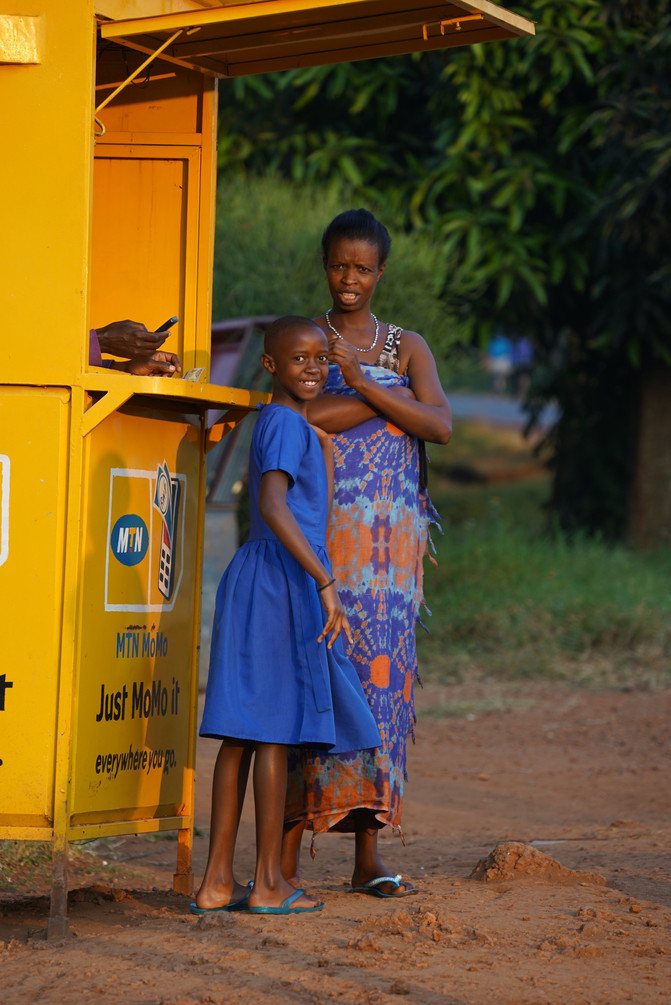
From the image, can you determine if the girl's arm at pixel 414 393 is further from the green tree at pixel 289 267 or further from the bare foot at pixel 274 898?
the green tree at pixel 289 267

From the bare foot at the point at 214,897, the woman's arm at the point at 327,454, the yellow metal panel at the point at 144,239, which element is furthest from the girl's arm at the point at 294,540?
the yellow metal panel at the point at 144,239

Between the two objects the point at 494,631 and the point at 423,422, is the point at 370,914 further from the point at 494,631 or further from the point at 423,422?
the point at 494,631

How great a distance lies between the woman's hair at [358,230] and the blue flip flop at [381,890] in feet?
5.90

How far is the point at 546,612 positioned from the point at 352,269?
6.27 meters

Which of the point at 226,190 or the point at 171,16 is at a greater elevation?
the point at 226,190

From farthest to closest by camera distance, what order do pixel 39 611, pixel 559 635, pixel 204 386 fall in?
pixel 559 635 < pixel 204 386 < pixel 39 611

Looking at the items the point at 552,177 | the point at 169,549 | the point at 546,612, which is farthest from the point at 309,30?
the point at 552,177

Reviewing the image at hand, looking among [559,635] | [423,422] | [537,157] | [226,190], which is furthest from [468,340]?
[423,422]

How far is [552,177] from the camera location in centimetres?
1048

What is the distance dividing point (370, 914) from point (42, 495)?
55.0 inches

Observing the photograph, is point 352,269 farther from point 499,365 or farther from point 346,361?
point 499,365

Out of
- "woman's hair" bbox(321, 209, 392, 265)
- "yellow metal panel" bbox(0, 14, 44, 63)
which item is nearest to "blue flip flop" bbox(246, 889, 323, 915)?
"woman's hair" bbox(321, 209, 392, 265)

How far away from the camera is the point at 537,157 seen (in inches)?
418

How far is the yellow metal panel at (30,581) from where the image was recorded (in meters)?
3.27
